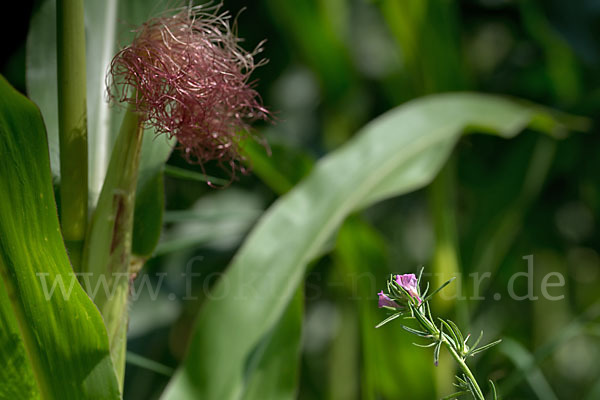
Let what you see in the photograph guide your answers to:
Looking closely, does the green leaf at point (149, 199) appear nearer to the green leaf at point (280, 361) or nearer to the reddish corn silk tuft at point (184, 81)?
the reddish corn silk tuft at point (184, 81)

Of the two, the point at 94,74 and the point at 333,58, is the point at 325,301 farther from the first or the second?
the point at 94,74

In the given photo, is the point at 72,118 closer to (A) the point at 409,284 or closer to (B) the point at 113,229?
(B) the point at 113,229

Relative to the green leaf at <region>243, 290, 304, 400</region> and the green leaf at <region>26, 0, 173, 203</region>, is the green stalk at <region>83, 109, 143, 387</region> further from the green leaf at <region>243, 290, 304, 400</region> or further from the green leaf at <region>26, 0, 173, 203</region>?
the green leaf at <region>243, 290, 304, 400</region>

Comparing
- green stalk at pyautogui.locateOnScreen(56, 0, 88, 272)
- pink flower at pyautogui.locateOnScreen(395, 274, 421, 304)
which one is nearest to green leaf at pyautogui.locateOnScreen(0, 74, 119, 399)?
green stalk at pyautogui.locateOnScreen(56, 0, 88, 272)

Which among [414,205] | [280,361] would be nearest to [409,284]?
[280,361]

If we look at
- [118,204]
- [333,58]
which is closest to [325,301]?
[333,58]

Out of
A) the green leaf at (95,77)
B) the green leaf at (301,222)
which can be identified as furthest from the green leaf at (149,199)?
the green leaf at (301,222)
